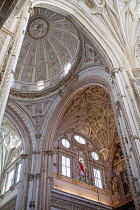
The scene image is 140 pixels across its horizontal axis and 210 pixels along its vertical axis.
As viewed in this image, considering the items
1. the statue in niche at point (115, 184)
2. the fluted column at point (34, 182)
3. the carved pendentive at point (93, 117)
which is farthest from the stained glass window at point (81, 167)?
the fluted column at point (34, 182)

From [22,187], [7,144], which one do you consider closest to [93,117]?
[22,187]

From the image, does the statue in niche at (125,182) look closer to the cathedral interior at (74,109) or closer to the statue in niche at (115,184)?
the cathedral interior at (74,109)

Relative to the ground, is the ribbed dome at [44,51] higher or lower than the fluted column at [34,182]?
higher

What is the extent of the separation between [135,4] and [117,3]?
1274mm

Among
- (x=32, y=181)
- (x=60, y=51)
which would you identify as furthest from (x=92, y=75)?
(x=32, y=181)

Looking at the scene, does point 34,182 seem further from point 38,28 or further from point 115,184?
point 38,28

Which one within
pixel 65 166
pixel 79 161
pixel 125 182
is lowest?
pixel 125 182

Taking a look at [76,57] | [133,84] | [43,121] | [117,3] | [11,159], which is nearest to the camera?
[133,84]

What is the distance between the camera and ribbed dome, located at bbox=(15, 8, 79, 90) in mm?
18766

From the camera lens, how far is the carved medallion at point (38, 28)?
19188mm

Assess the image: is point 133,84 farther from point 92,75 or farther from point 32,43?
point 32,43

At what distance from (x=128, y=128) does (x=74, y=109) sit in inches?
407

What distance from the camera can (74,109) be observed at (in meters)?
19.0

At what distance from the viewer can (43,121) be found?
17469 mm
